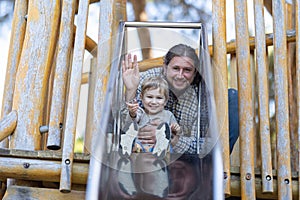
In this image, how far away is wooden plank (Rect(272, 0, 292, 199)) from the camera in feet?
11.0

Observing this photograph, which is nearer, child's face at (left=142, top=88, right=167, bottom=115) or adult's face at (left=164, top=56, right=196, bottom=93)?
child's face at (left=142, top=88, right=167, bottom=115)

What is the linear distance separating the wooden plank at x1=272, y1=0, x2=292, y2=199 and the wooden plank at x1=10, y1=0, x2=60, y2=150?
1.24 metres

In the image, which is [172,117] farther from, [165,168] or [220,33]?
[220,33]

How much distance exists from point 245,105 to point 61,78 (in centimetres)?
97

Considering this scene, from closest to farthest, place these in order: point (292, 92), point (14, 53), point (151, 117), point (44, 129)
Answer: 1. point (151, 117)
2. point (44, 129)
3. point (14, 53)
4. point (292, 92)

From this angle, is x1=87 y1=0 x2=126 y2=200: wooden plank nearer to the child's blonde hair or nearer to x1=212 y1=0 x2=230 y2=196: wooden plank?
the child's blonde hair

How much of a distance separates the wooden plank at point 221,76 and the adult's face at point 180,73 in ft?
0.42

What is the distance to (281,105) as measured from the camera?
→ 349cm

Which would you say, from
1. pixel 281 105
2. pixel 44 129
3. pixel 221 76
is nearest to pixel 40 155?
pixel 44 129

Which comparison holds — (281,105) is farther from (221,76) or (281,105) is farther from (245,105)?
(221,76)

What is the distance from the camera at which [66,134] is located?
333 cm

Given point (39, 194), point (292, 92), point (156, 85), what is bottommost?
point (39, 194)

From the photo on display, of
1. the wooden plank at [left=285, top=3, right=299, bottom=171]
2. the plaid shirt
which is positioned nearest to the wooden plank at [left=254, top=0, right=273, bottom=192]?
the plaid shirt

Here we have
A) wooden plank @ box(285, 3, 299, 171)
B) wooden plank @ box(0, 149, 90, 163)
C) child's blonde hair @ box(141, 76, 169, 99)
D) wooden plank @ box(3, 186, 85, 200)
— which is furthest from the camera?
wooden plank @ box(285, 3, 299, 171)
